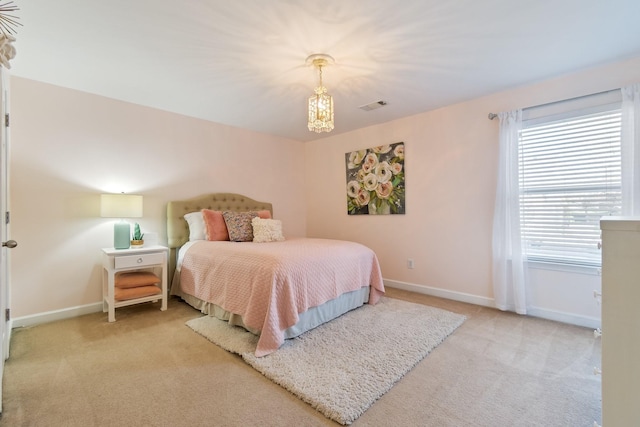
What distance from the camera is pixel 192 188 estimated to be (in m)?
3.77

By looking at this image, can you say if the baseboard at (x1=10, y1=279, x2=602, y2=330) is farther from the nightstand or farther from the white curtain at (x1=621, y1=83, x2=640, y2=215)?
the white curtain at (x1=621, y1=83, x2=640, y2=215)

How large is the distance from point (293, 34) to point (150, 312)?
2.99 meters

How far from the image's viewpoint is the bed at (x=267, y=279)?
2184 millimetres

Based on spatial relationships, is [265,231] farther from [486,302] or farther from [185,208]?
[486,302]

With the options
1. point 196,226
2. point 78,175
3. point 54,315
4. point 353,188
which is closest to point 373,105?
point 353,188

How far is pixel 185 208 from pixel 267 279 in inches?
80.0

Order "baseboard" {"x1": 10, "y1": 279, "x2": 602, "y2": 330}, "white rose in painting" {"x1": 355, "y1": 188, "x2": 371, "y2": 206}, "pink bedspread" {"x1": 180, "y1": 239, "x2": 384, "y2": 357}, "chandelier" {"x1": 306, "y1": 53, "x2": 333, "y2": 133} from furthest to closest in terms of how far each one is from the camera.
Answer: "white rose in painting" {"x1": 355, "y1": 188, "x2": 371, "y2": 206}
"baseboard" {"x1": 10, "y1": 279, "x2": 602, "y2": 330}
"chandelier" {"x1": 306, "y1": 53, "x2": 333, "y2": 133}
"pink bedspread" {"x1": 180, "y1": 239, "x2": 384, "y2": 357}

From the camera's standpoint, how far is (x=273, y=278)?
2.14 metres

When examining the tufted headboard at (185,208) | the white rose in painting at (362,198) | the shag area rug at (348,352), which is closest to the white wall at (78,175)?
the tufted headboard at (185,208)

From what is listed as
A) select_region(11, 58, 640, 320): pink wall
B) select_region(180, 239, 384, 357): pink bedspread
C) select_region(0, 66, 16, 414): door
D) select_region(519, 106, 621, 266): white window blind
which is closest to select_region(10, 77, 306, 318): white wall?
select_region(11, 58, 640, 320): pink wall

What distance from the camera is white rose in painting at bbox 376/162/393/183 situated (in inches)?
157

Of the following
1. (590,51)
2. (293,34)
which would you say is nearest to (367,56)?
(293,34)

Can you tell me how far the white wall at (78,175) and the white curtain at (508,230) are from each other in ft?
11.9

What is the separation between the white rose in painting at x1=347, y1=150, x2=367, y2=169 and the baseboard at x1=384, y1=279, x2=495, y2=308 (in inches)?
71.3
